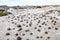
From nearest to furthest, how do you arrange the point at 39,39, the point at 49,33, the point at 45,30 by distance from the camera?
the point at 39,39, the point at 49,33, the point at 45,30

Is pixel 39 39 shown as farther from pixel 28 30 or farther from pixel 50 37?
pixel 28 30

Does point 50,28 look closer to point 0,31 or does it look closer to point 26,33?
point 26,33

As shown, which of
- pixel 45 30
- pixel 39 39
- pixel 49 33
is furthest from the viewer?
pixel 45 30

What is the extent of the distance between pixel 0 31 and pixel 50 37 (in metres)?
5.29

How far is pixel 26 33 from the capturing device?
17.7 metres

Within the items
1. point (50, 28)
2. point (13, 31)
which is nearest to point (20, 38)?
point (13, 31)

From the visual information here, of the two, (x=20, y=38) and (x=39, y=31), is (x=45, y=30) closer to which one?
(x=39, y=31)

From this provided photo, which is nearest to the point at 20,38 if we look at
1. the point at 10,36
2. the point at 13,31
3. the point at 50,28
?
the point at 10,36

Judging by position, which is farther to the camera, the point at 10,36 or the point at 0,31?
the point at 0,31

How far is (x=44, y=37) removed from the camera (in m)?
16.3

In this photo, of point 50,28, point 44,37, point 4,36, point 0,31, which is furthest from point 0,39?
point 50,28

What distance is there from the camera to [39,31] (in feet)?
59.9

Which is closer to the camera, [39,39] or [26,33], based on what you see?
[39,39]

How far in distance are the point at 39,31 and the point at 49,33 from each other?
1.27m
